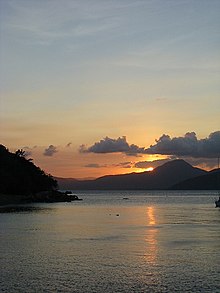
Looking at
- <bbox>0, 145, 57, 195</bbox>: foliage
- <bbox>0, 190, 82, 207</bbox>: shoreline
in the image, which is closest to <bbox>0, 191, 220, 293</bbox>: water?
<bbox>0, 190, 82, 207</bbox>: shoreline

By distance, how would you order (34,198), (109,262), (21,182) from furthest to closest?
(34,198) < (21,182) < (109,262)

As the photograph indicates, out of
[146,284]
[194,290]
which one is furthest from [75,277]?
[194,290]

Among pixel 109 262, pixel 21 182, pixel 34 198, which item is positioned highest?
pixel 21 182

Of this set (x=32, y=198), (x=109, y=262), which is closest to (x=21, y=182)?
(x=32, y=198)

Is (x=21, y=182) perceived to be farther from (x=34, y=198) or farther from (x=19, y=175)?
(x=34, y=198)

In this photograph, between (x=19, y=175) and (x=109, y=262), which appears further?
(x=19, y=175)

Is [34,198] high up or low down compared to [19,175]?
down

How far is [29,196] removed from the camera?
162 m

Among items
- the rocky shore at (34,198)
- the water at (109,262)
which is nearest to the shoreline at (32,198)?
the rocky shore at (34,198)

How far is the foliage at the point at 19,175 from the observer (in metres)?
153

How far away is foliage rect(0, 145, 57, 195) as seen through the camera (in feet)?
501

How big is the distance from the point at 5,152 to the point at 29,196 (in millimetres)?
21062

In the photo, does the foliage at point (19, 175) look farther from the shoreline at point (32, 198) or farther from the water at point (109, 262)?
the water at point (109, 262)

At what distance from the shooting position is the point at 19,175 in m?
162
